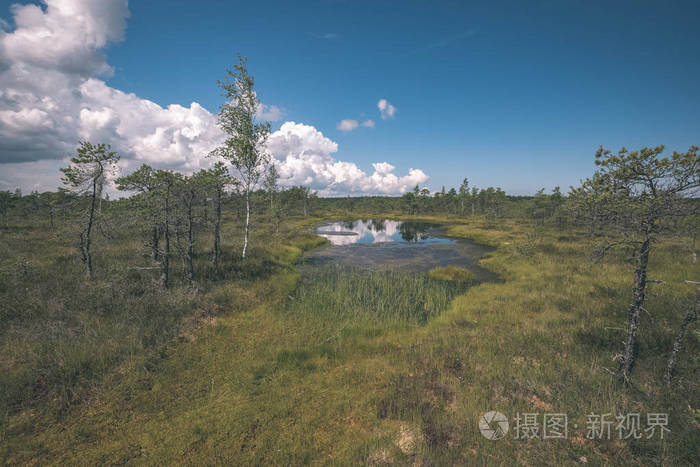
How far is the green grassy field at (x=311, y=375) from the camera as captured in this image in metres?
5.92

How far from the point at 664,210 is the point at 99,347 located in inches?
739

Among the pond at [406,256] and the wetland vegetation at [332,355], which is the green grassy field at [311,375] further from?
the pond at [406,256]

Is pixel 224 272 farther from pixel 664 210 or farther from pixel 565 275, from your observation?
pixel 565 275

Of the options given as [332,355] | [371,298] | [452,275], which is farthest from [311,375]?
[452,275]

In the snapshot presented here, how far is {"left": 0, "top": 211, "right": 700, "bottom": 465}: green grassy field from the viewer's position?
5918 millimetres

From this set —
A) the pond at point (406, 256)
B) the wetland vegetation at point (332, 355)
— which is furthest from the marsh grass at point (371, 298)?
the pond at point (406, 256)

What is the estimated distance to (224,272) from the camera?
18.8 metres

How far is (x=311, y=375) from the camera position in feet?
29.3

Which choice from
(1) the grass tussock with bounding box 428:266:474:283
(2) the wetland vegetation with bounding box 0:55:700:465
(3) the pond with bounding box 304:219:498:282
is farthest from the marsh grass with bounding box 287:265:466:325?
(3) the pond with bounding box 304:219:498:282

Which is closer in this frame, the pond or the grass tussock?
the grass tussock

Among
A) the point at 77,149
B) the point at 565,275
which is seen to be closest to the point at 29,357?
the point at 77,149

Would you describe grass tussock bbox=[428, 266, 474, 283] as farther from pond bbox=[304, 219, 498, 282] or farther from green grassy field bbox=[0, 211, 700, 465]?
green grassy field bbox=[0, 211, 700, 465]

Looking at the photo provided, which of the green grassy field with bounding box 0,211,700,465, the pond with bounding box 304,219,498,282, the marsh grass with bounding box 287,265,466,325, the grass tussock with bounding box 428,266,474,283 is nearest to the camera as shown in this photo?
the green grassy field with bounding box 0,211,700,465

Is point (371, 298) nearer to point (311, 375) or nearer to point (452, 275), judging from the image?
point (311, 375)
